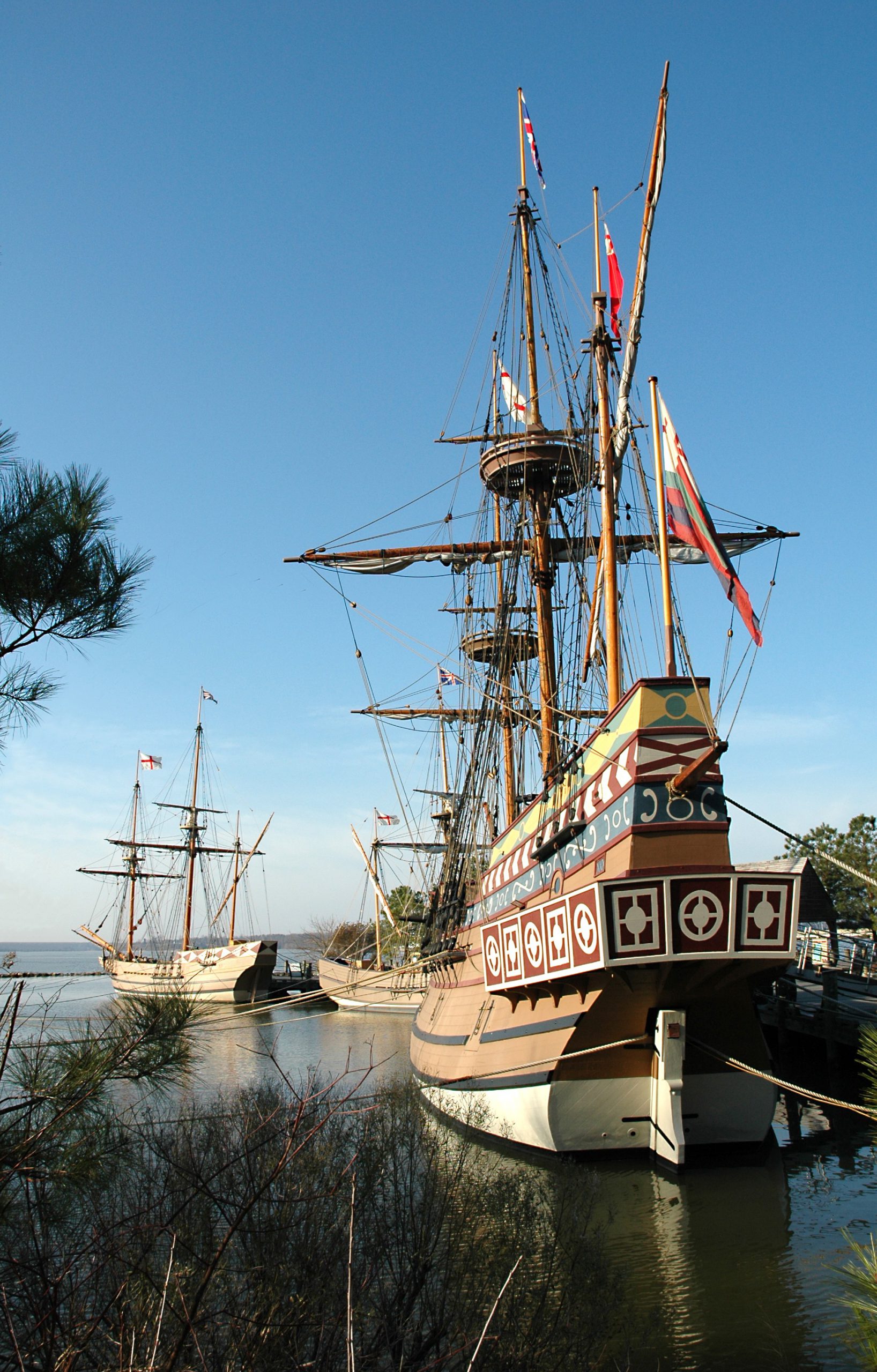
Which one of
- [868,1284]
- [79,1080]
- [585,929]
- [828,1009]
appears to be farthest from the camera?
[828,1009]

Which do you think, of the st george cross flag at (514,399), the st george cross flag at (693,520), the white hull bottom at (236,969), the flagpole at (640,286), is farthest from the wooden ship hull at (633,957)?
the white hull bottom at (236,969)

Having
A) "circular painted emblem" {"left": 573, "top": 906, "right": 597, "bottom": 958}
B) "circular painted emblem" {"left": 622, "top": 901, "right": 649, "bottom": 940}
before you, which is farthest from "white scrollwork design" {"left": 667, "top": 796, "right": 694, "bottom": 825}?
"circular painted emblem" {"left": 573, "top": 906, "right": 597, "bottom": 958}

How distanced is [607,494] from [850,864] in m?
33.5

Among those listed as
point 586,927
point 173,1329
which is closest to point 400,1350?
point 173,1329

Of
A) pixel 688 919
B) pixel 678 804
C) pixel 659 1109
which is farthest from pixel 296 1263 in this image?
Result: pixel 659 1109

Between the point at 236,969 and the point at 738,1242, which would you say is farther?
the point at 236,969

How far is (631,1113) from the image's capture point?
14.1 metres

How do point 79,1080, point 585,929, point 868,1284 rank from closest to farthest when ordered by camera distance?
point 868,1284 → point 79,1080 → point 585,929

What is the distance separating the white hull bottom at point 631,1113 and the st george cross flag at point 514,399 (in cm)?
1765

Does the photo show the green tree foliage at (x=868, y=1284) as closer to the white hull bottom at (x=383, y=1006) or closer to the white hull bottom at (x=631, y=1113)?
the white hull bottom at (x=631, y=1113)

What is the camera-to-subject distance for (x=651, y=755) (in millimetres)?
12414

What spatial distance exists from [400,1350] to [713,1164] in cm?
949

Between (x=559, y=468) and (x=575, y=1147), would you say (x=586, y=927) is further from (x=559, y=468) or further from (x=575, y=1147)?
(x=559, y=468)

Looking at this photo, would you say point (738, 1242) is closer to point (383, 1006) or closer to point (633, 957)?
point (633, 957)
